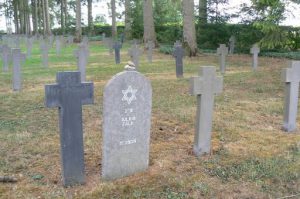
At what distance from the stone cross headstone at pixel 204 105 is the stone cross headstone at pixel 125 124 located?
3.00 feet

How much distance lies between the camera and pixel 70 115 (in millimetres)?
4738

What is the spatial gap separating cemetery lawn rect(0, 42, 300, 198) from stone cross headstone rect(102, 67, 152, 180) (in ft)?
0.57

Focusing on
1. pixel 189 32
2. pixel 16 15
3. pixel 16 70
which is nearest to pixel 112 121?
pixel 16 70

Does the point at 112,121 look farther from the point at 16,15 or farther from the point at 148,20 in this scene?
the point at 16,15

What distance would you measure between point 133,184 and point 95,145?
147 cm

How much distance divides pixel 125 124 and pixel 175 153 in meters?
1.22

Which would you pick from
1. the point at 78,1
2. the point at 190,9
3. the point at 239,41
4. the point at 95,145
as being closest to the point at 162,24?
the point at 78,1

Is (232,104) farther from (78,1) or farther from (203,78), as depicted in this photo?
(78,1)

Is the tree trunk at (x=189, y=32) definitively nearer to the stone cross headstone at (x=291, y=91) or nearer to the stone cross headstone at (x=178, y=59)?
the stone cross headstone at (x=178, y=59)

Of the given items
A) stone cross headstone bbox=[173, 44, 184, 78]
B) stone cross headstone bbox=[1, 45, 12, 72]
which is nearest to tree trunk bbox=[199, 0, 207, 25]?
stone cross headstone bbox=[173, 44, 184, 78]

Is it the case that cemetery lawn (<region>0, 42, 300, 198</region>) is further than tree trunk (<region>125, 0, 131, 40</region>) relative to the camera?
No

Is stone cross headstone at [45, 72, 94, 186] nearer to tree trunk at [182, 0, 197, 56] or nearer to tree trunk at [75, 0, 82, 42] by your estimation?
tree trunk at [182, 0, 197, 56]

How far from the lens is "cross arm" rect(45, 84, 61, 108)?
4.56m

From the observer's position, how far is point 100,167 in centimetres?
542
